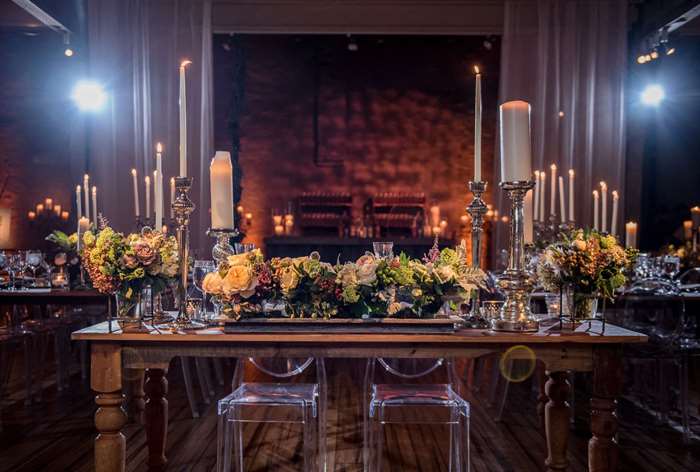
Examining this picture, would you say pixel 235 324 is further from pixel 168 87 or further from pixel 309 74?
pixel 309 74

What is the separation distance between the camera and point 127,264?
7.29ft

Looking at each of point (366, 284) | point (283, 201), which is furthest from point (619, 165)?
point (366, 284)

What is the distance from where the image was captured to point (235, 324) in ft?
7.21

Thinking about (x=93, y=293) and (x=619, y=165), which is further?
(x=619, y=165)

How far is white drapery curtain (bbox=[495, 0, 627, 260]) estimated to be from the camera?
7.07 metres

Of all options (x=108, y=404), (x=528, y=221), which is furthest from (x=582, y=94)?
(x=108, y=404)

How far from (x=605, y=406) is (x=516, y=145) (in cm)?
89

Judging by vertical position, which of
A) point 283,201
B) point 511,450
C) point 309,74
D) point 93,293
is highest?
point 309,74

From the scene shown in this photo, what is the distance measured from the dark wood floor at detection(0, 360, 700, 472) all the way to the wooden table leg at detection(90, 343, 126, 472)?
0.98 m

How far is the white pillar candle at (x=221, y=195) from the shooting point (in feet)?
7.98

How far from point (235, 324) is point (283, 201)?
744 centimetres

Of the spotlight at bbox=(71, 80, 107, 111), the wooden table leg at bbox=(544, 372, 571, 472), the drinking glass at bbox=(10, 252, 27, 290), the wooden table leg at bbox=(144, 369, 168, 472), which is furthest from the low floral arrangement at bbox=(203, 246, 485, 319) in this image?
the spotlight at bbox=(71, 80, 107, 111)

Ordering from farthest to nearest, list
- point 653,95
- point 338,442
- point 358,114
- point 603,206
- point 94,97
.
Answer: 1. point 358,114
2. point 653,95
3. point 94,97
4. point 603,206
5. point 338,442

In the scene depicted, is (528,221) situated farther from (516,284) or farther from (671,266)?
(671,266)
